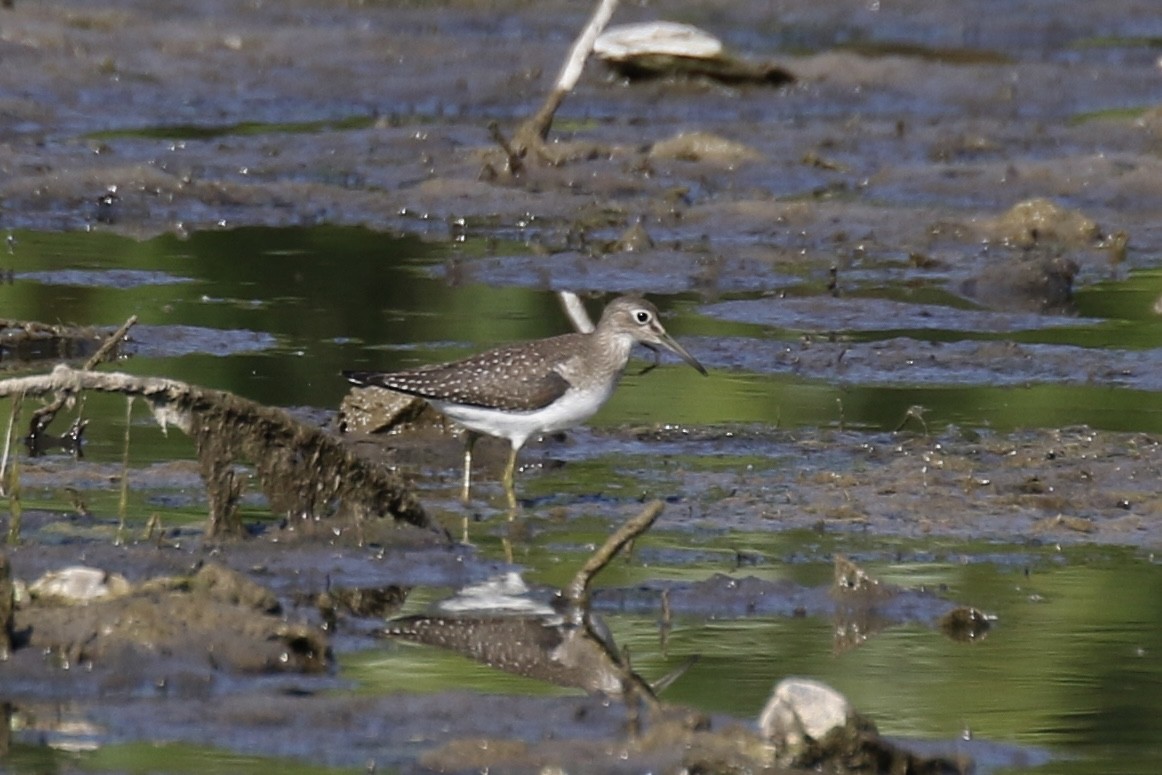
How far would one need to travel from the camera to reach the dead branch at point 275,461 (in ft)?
26.8

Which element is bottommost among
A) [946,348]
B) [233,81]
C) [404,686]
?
[404,686]

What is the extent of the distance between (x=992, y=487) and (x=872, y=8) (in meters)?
17.4

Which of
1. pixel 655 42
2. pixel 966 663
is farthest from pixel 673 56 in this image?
pixel 966 663

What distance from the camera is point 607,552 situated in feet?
24.4

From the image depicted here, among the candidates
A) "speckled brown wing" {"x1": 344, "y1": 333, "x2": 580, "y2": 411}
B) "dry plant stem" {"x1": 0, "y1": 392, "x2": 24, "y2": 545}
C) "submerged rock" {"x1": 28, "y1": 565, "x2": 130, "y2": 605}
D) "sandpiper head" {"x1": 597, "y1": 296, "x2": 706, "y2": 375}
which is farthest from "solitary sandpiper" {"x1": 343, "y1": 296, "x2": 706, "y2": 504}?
"submerged rock" {"x1": 28, "y1": 565, "x2": 130, "y2": 605}

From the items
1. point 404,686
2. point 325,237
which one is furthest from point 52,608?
point 325,237

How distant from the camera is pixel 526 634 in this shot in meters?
7.34

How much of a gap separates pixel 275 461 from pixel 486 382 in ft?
4.75

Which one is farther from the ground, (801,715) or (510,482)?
(510,482)

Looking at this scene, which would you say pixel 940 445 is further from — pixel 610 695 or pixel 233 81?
pixel 233 81

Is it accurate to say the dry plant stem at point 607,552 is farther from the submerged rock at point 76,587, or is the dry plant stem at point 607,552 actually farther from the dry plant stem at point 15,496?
the dry plant stem at point 15,496

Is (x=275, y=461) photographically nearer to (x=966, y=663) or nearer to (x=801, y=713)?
(x=966, y=663)

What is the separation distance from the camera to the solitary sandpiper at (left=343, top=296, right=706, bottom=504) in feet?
31.4

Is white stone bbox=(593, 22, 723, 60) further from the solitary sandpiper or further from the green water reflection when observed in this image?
the green water reflection
